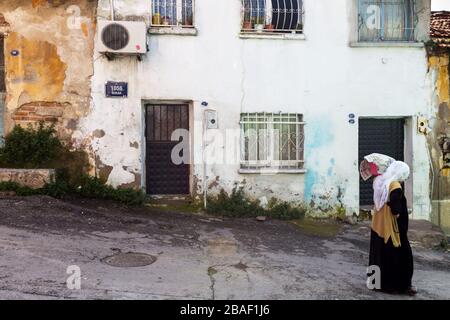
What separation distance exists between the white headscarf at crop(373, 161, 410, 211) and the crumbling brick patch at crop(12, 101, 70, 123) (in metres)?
6.35

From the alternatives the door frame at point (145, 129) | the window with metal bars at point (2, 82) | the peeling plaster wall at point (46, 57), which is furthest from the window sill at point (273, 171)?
the window with metal bars at point (2, 82)

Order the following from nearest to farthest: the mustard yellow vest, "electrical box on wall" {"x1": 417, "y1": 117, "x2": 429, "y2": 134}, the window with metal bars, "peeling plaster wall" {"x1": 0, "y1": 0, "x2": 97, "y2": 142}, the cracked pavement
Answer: the cracked pavement → the mustard yellow vest → "peeling plaster wall" {"x1": 0, "y1": 0, "x2": 97, "y2": 142} → the window with metal bars → "electrical box on wall" {"x1": 417, "y1": 117, "x2": 429, "y2": 134}

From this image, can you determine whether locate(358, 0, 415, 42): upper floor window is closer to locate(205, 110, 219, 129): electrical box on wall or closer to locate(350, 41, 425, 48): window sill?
locate(350, 41, 425, 48): window sill

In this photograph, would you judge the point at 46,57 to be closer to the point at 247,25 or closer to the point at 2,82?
the point at 2,82

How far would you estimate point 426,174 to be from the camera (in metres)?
9.61

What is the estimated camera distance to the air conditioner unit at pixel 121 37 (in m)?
8.32

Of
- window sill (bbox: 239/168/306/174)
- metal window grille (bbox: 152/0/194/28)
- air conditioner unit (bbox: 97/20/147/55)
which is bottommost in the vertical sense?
window sill (bbox: 239/168/306/174)

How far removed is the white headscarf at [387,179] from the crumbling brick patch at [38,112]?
635cm

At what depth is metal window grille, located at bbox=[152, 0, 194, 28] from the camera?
29.0ft

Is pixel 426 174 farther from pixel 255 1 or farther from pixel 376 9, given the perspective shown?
pixel 255 1

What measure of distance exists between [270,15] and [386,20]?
2646 millimetres

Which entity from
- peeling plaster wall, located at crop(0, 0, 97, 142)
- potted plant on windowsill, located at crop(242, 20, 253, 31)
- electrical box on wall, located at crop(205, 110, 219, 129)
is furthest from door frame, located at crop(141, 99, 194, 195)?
potted plant on windowsill, located at crop(242, 20, 253, 31)

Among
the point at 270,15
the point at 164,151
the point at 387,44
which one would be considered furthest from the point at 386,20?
the point at 164,151

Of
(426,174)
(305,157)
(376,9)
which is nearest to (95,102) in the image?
(305,157)
